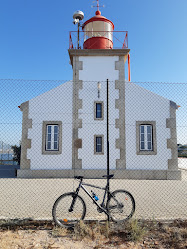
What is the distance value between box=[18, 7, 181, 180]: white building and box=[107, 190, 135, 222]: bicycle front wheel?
18.8 feet

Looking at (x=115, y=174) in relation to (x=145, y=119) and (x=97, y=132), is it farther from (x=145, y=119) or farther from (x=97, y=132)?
(x=145, y=119)

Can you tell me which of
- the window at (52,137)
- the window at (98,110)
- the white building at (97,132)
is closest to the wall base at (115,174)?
the white building at (97,132)

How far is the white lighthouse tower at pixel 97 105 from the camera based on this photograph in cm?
1012

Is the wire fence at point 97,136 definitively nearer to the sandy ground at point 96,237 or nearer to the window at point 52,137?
the window at point 52,137

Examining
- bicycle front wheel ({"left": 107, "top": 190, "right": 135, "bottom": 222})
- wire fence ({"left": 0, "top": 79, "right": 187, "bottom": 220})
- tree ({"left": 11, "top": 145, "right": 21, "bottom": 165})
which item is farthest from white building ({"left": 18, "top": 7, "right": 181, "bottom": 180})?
tree ({"left": 11, "top": 145, "right": 21, "bottom": 165})

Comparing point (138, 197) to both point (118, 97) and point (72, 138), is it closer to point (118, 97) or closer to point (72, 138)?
point (72, 138)

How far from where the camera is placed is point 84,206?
12.6 feet

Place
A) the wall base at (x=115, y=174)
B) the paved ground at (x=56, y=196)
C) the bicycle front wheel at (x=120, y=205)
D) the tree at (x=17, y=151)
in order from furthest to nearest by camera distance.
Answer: the tree at (x=17, y=151)
the wall base at (x=115, y=174)
the paved ground at (x=56, y=196)
the bicycle front wheel at (x=120, y=205)

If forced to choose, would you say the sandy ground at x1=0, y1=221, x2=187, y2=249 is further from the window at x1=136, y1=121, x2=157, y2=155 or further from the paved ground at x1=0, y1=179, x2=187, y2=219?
Answer: the window at x1=136, y1=121, x2=157, y2=155

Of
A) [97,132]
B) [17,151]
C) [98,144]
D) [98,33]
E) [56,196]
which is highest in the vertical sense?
[98,33]

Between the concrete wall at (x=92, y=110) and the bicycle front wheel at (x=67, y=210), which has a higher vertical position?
the concrete wall at (x=92, y=110)

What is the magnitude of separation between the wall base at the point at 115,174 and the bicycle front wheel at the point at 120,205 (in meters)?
5.71

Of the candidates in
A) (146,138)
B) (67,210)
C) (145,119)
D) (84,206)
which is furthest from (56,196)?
(145,119)

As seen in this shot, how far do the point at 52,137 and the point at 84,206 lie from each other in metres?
6.82
